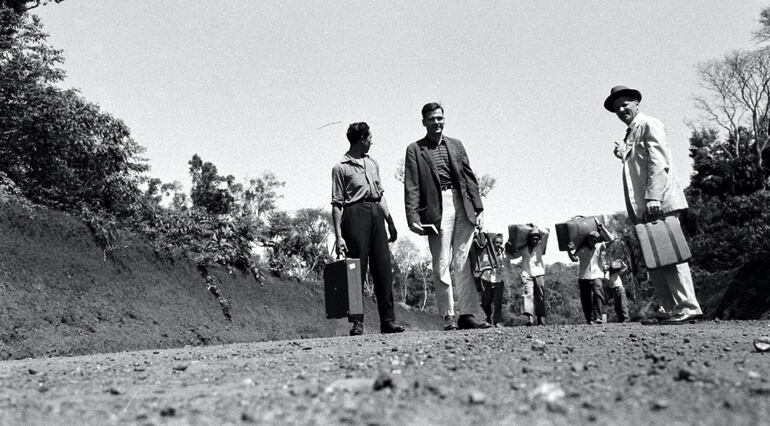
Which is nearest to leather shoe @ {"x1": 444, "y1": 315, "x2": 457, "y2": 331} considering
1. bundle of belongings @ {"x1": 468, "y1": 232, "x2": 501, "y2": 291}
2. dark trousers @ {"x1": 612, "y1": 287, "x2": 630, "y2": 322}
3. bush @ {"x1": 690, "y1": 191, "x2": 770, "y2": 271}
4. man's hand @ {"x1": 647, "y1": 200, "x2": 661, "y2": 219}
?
bundle of belongings @ {"x1": 468, "y1": 232, "x2": 501, "y2": 291}

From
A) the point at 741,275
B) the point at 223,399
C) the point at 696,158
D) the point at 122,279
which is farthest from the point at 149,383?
the point at 696,158

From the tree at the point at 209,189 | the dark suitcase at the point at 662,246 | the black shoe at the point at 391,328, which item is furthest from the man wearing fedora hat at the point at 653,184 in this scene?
the tree at the point at 209,189

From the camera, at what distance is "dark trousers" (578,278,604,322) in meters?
8.73

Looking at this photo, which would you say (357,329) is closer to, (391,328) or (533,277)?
(391,328)

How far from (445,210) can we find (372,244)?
831 millimetres

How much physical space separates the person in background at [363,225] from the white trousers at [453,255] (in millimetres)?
514

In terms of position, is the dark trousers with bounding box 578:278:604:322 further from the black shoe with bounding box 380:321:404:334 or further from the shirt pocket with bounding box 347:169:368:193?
the shirt pocket with bounding box 347:169:368:193

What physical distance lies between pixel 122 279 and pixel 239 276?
4.38m

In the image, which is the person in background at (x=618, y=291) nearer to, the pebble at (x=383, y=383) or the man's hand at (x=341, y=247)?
the man's hand at (x=341, y=247)

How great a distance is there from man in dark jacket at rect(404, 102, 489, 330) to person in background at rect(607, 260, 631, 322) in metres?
4.18

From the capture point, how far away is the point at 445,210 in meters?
6.24

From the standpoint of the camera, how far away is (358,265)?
6.18 metres

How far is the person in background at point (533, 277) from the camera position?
31.1ft

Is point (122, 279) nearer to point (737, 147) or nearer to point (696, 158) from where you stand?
point (737, 147)
